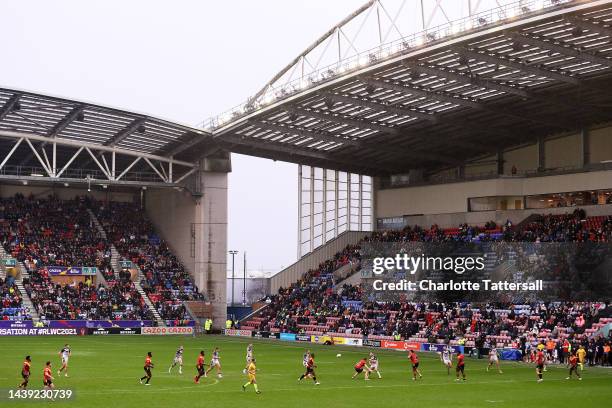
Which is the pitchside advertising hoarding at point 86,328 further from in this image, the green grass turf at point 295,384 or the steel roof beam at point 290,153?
the steel roof beam at point 290,153

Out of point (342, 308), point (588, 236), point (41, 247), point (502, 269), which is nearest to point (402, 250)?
point (342, 308)

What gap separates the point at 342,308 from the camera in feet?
238

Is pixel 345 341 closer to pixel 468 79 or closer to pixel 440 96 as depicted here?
pixel 440 96

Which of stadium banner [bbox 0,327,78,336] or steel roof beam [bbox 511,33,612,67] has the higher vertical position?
steel roof beam [bbox 511,33,612,67]

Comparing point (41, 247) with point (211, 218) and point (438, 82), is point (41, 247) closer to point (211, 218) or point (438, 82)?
point (211, 218)

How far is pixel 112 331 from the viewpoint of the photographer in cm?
7325

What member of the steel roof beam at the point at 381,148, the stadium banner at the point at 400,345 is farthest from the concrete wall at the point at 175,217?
the stadium banner at the point at 400,345

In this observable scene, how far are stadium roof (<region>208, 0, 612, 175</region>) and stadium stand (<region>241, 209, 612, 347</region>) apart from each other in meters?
6.93

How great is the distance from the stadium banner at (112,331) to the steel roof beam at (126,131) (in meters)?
14.3

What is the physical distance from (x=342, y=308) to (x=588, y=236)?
19616 mm

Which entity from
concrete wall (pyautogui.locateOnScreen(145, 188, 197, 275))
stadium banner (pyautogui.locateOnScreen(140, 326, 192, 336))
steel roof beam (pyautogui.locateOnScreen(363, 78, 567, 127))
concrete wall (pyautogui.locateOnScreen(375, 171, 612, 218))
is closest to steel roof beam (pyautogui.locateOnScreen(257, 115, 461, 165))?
concrete wall (pyautogui.locateOnScreen(375, 171, 612, 218))

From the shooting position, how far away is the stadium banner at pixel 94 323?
7106cm

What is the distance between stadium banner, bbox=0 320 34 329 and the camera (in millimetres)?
69062

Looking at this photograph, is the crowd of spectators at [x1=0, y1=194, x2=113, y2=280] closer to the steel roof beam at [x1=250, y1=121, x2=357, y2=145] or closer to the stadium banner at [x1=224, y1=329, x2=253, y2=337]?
the stadium banner at [x1=224, y1=329, x2=253, y2=337]
